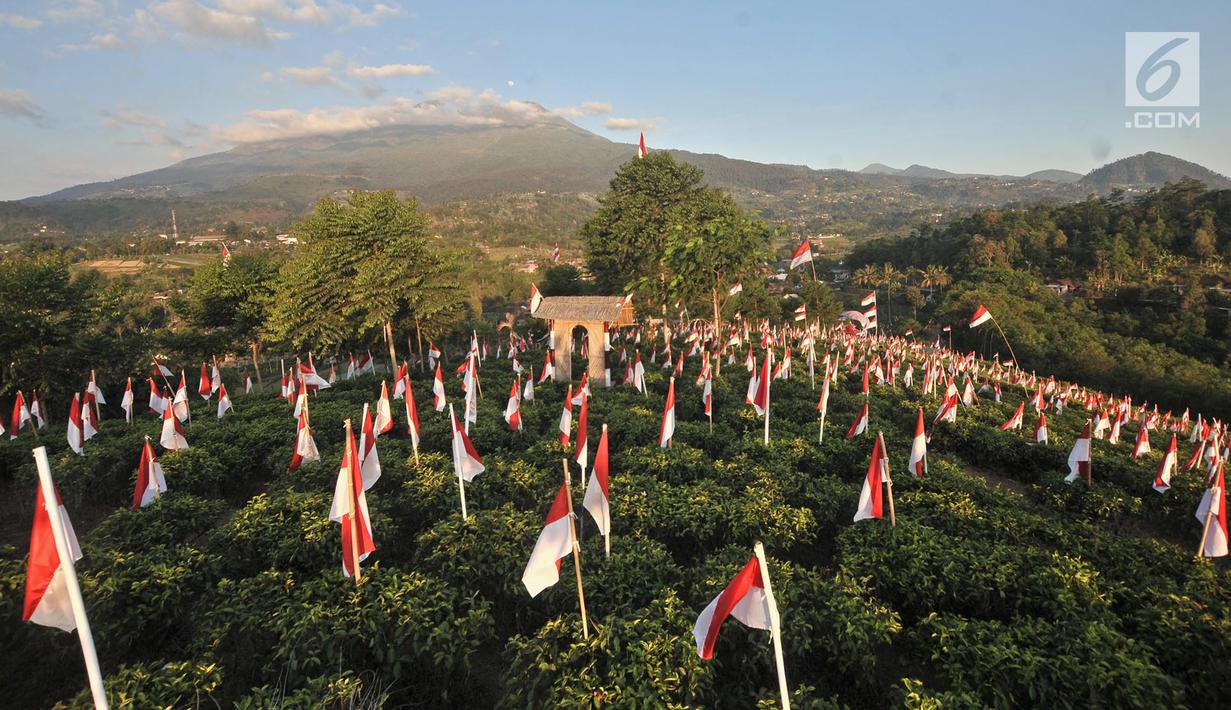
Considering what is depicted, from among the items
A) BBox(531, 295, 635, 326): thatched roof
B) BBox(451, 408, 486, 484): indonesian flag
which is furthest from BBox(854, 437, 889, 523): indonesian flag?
BBox(531, 295, 635, 326): thatched roof

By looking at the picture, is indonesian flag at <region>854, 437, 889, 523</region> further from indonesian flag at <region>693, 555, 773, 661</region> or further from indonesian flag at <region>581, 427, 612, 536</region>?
indonesian flag at <region>693, 555, 773, 661</region>

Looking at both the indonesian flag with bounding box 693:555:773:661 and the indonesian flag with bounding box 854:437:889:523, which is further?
the indonesian flag with bounding box 854:437:889:523

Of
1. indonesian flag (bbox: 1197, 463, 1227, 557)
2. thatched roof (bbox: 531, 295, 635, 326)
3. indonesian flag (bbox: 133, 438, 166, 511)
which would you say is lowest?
indonesian flag (bbox: 1197, 463, 1227, 557)

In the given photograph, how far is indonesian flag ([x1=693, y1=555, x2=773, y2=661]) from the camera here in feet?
13.5

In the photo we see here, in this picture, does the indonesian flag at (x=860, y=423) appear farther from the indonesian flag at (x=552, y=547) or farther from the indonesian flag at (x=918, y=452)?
the indonesian flag at (x=552, y=547)

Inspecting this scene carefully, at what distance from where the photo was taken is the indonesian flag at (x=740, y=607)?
412 centimetres

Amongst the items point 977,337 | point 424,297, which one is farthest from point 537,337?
point 977,337

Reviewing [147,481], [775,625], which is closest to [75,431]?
[147,481]

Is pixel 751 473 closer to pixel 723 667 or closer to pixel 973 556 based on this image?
pixel 973 556

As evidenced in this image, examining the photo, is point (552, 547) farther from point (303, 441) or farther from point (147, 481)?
point (147, 481)

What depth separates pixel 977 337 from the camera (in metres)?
56.1

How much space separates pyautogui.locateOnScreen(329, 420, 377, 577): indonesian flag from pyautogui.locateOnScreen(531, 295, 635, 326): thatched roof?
13.5 metres

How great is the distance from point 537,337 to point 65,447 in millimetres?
34240

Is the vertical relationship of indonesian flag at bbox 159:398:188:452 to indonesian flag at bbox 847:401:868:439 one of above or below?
above
